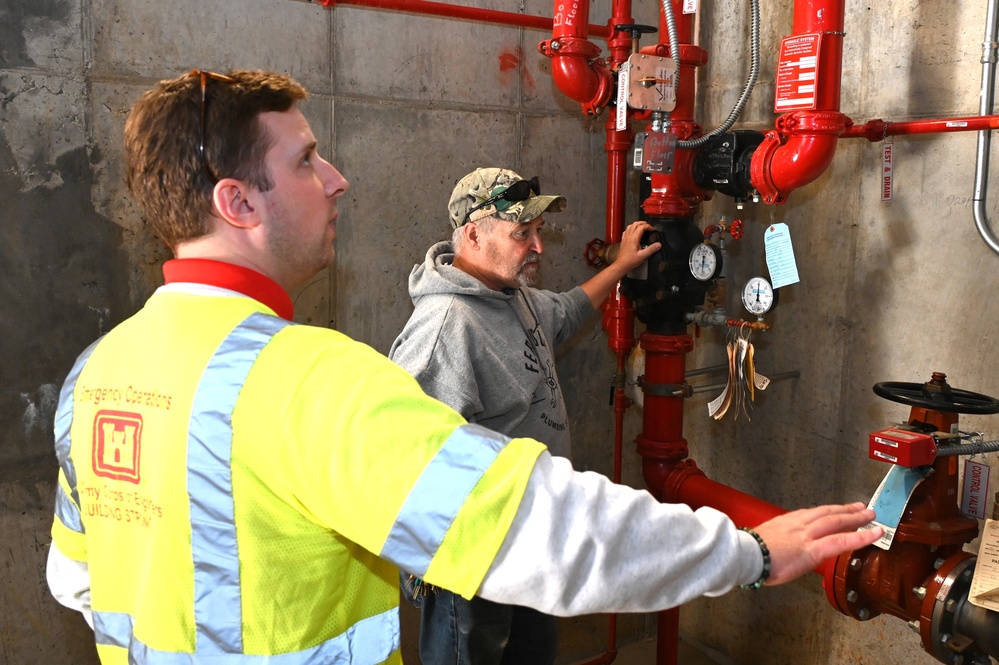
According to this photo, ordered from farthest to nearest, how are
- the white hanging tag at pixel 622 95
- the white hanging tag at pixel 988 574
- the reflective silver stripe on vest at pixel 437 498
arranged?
the white hanging tag at pixel 622 95
the white hanging tag at pixel 988 574
the reflective silver stripe on vest at pixel 437 498

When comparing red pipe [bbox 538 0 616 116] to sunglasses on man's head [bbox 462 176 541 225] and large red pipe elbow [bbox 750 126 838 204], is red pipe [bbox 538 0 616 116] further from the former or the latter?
large red pipe elbow [bbox 750 126 838 204]

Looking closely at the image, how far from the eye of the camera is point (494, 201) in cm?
201

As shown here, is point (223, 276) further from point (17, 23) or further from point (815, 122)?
point (815, 122)

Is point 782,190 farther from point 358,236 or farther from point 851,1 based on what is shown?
point 358,236

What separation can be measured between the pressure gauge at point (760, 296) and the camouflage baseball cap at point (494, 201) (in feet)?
1.92

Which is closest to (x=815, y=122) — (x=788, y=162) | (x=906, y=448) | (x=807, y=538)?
(x=788, y=162)

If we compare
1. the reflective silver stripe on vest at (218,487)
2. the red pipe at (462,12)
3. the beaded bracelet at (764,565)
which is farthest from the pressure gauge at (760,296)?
the reflective silver stripe on vest at (218,487)

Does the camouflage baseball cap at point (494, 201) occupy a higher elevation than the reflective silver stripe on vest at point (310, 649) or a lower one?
higher

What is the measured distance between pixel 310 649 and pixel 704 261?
162cm

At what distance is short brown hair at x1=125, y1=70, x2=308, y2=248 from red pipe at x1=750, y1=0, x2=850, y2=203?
52.7 inches

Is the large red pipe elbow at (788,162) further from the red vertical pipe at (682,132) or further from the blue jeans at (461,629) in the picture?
the blue jeans at (461,629)

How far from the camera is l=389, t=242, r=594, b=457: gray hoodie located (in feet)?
5.87

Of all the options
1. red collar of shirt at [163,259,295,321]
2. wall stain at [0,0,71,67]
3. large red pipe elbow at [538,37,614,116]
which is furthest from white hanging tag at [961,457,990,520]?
wall stain at [0,0,71,67]

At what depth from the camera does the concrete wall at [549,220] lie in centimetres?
187
